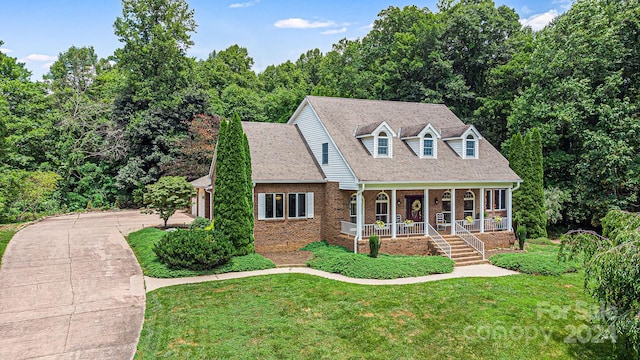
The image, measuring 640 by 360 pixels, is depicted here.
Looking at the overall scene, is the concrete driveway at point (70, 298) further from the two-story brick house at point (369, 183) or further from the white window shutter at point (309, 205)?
the white window shutter at point (309, 205)

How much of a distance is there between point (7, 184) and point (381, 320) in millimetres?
27404

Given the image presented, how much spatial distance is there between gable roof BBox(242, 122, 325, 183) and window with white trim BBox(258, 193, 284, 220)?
850mm

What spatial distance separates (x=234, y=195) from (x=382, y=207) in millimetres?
7470

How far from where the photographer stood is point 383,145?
1983cm

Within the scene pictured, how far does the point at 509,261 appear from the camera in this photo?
16.6 metres

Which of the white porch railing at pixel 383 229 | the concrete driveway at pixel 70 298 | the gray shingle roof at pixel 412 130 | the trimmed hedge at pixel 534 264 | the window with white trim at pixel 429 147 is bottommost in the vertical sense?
the trimmed hedge at pixel 534 264

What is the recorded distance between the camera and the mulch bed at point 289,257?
16.7m

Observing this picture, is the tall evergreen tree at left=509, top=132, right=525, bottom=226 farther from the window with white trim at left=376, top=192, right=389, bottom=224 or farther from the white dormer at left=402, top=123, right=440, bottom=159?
the window with white trim at left=376, top=192, right=389, bottom=224

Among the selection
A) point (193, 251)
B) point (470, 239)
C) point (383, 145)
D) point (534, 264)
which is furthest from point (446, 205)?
point (193, 251)

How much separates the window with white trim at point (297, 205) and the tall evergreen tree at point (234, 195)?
8.56ft

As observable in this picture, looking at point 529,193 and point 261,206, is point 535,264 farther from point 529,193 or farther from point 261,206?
point 261,206

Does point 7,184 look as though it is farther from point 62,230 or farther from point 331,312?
point 331,312

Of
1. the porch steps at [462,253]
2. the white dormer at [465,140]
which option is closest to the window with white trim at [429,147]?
the white dormer at [465,140]

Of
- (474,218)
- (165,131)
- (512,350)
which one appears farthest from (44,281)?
(165,131)
